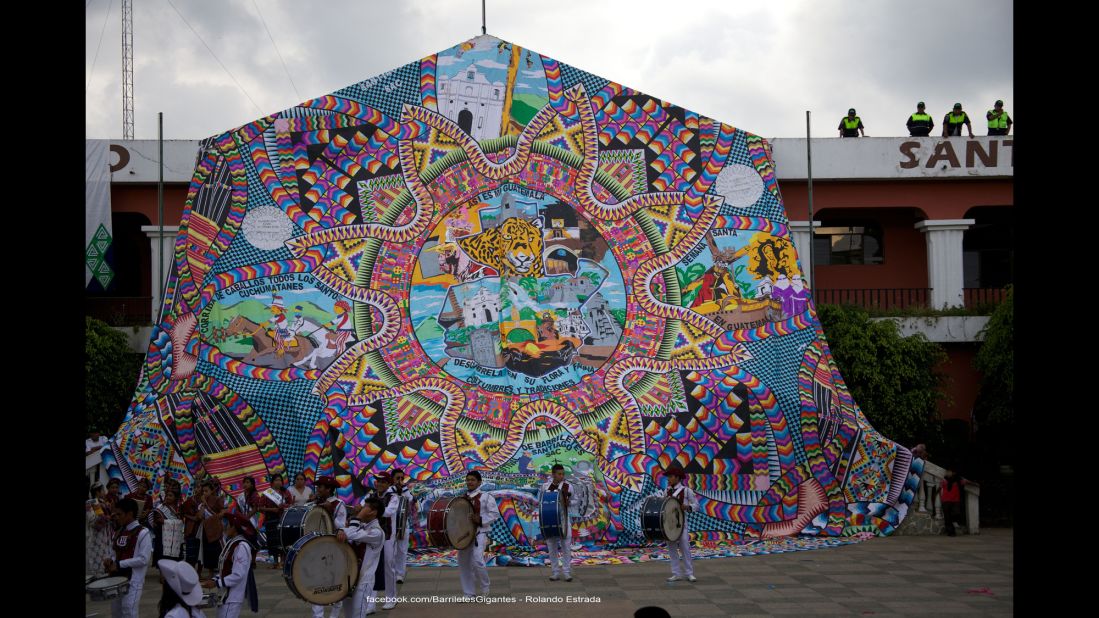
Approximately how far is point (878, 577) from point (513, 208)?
9.22 m

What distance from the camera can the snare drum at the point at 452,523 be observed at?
1330cm

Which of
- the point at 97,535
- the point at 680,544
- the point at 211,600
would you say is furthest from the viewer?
the point at 97,535

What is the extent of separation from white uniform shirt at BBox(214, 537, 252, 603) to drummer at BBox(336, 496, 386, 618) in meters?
0.96

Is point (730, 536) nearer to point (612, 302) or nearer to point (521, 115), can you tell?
point (612, 302)

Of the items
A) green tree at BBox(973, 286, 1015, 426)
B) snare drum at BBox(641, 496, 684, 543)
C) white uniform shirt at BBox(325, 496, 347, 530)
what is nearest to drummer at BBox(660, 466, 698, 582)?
snare drum at BBox(641, 496, 684, 543)

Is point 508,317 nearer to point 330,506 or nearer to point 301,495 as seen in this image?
point 301,495

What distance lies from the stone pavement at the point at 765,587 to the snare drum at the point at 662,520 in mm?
637

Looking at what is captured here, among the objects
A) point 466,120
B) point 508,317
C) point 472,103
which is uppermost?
point 472,103

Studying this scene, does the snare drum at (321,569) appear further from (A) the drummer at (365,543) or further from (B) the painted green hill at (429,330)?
(B) the painted green hill at (429,330)

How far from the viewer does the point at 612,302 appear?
20.0 meters

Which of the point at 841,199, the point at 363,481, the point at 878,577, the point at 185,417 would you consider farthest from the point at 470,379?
the point at 841,199

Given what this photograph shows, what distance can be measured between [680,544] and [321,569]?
19.1 feet

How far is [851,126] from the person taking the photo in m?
24.8

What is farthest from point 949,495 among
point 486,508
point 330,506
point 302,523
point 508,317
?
point 302,523
